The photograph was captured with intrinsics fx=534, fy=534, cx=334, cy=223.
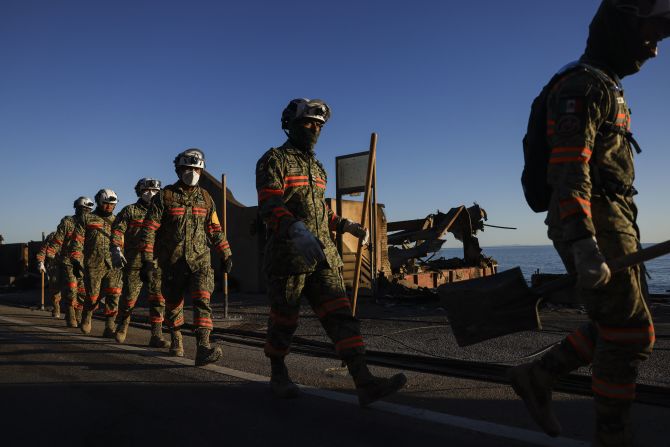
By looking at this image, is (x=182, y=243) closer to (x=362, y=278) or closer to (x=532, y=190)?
(x=532, y=190)

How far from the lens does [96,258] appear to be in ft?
26.6

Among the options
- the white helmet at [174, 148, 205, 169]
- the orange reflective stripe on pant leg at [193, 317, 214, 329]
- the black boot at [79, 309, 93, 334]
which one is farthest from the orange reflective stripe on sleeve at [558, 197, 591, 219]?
the black boot at [79, 309, 93, 334]

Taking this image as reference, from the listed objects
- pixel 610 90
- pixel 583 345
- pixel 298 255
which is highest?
pixel 610 90

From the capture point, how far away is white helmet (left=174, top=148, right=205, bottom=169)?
5.63 metres

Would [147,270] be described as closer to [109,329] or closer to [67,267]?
[109,329]

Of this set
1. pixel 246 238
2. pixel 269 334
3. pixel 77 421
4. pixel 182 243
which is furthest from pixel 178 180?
pixel 246 238

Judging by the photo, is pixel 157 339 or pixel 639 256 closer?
pixel 639 256

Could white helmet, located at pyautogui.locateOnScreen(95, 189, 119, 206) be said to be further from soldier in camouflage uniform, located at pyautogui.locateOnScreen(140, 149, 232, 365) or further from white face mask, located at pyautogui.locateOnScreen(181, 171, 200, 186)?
white face mask, located at pyautogui.locateOnScreen(181, 171, 200, 186)

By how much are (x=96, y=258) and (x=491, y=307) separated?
697cm

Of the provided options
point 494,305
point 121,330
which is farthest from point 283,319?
point 121,330

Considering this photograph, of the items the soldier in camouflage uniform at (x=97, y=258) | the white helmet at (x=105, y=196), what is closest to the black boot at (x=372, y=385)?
the soldier in camouflage uniform at (x=97, y=258)

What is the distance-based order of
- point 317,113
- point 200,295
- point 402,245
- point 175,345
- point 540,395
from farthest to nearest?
point 402,245, point 175,345, point 200,295, point 317,113, point 540,395

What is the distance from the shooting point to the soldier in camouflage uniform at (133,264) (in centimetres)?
632

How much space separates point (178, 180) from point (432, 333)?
3.49 m
